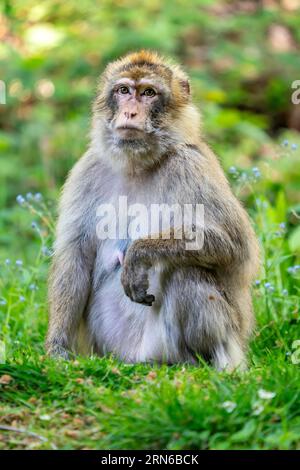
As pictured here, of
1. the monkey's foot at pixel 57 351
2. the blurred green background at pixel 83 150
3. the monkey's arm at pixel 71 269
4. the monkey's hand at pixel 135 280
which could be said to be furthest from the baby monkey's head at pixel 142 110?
the monkey's foot at pixel 57 351

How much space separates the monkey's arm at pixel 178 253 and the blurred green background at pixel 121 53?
15.5ft

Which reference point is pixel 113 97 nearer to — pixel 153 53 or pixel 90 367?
pixel 153 53

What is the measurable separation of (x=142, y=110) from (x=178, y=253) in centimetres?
94

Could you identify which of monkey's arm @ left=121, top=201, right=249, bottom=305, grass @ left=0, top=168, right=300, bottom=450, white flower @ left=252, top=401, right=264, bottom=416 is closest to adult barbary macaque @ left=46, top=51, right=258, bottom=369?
monkey's arm @ left=121, top=201, right=249, bottom=305

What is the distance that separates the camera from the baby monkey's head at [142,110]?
550 cm

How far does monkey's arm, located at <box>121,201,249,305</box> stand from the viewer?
5281 mm

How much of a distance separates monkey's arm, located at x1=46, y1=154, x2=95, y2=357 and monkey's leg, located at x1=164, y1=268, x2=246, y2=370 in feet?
2.52

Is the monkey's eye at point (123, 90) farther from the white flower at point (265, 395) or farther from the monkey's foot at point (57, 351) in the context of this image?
the white flower at point (265, 395)

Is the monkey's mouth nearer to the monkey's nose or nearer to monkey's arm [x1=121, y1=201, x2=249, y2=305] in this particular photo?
the monkey's nose

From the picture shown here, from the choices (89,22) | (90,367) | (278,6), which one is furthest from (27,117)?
(90,367)

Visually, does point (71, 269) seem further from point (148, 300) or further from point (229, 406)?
point (229, 406)

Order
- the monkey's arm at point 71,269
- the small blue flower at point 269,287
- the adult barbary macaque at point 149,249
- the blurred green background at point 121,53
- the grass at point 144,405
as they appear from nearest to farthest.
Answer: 1. the grass at point 144,405
2. the adult barbary macaque at point 149,249
3. the monkey's arm at point 71,269
4. the small blue flower at point 269,287
5. the blurred green background at point 121,53

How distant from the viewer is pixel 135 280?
5273mm

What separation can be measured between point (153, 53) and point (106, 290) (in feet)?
5.35
